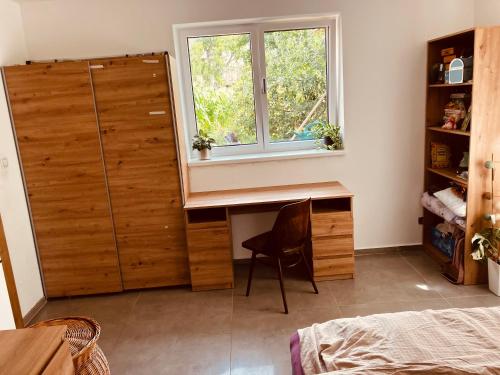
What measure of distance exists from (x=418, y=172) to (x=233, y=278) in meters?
1.93

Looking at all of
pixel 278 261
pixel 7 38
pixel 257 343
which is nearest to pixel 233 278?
pixel 278 261

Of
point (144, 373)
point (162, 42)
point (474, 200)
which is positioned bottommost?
point (144, 373)

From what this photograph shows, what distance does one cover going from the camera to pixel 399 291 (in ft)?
10.0

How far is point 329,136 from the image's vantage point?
3.59 m

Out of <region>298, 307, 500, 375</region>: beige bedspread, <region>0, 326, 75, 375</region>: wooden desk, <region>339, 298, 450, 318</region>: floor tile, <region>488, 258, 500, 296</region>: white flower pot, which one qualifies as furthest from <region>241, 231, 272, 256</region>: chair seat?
<region>0, 326, 75, 375</region>: wooden desk

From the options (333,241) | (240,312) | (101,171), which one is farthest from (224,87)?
(240,312)

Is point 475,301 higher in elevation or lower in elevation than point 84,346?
lower

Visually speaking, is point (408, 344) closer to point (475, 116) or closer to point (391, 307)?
point (391, 307)

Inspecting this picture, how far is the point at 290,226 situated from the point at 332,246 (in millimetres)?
594

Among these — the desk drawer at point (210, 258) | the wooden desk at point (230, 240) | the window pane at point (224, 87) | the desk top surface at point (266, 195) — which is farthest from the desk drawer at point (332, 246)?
the window pane at point (224, 87)

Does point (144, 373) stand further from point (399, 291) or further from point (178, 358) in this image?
point (399, 291)

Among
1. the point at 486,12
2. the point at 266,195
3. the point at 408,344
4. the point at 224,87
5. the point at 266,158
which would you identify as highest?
the point at 486,12

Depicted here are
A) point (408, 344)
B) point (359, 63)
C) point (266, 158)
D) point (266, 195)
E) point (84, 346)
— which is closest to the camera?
point (408, 344)

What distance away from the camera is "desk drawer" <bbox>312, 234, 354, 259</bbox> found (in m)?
3.20
